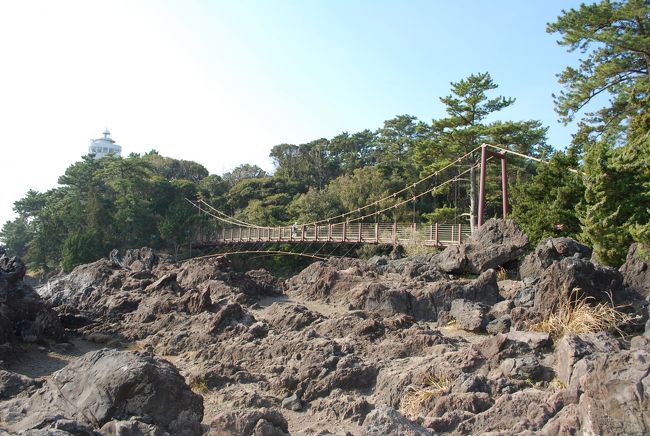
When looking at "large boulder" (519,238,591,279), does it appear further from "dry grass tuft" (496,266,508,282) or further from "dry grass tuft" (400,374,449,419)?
"dry grass tuft" (400,374,449,419)

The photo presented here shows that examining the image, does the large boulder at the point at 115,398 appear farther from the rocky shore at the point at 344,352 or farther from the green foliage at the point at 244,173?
the green foliage at the point at 244,173

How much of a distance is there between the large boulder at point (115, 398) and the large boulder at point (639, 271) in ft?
18.7

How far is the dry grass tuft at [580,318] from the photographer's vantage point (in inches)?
238

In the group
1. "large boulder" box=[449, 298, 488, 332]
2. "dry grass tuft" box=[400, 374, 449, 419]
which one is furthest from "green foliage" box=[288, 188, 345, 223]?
"dry grass tuft" box=[400, 374, 449, 419]

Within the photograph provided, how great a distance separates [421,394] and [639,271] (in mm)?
4210

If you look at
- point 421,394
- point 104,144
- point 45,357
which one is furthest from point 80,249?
point 104,144

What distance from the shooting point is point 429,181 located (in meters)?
28.5

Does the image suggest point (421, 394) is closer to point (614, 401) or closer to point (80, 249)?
point (614, 401)

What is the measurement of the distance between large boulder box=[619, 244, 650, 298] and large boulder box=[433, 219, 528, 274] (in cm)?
326

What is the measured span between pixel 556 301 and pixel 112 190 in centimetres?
3166

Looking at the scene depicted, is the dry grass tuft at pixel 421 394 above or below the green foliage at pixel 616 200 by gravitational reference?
below

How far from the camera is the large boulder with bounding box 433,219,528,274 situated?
1116 centimetres

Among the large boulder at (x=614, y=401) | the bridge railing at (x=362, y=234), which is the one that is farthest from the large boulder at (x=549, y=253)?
the large boulder at (x=614, y=401)

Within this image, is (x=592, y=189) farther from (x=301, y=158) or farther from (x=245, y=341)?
(x=301, y=158)
